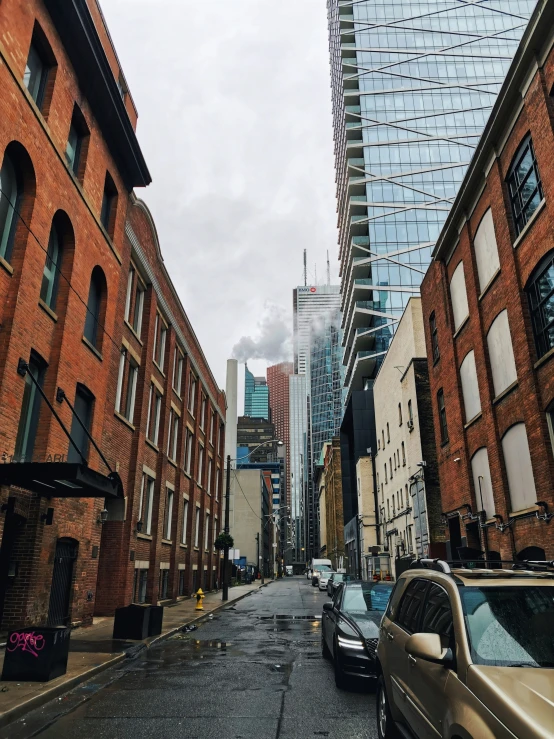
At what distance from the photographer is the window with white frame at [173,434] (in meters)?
27.2

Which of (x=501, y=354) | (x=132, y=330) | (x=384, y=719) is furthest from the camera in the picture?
(x=132, y=330)

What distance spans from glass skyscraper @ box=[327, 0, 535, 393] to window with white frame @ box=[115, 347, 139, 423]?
5707 centimetres

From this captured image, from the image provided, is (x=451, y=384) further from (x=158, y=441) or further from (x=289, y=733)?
(x=289, y=733)

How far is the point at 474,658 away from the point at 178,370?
2702 cm

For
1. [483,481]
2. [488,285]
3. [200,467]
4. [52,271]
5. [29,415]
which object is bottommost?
[483,481]

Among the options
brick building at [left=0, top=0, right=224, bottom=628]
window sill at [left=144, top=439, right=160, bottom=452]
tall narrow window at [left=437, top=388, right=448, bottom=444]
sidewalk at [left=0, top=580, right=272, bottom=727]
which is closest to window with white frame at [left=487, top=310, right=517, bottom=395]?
tall narrow window at [left=437, top=388, right=448, bottom=444]

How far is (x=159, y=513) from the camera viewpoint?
77.8 ft

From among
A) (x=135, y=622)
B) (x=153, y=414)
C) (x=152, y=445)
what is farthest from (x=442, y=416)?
(x=135, y=622)

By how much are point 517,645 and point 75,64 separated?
54.3ft

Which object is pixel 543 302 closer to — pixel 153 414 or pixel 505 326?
pixel 505 326

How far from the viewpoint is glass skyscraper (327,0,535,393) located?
80.1 metres

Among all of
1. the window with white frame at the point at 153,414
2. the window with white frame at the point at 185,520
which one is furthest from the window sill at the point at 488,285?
the window with white frame at the point at 185,520

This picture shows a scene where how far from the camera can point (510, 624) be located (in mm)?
4117

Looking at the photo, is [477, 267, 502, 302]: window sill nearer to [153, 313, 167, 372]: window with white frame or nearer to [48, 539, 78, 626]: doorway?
[153, 313, 167, 372]: window with white frame
